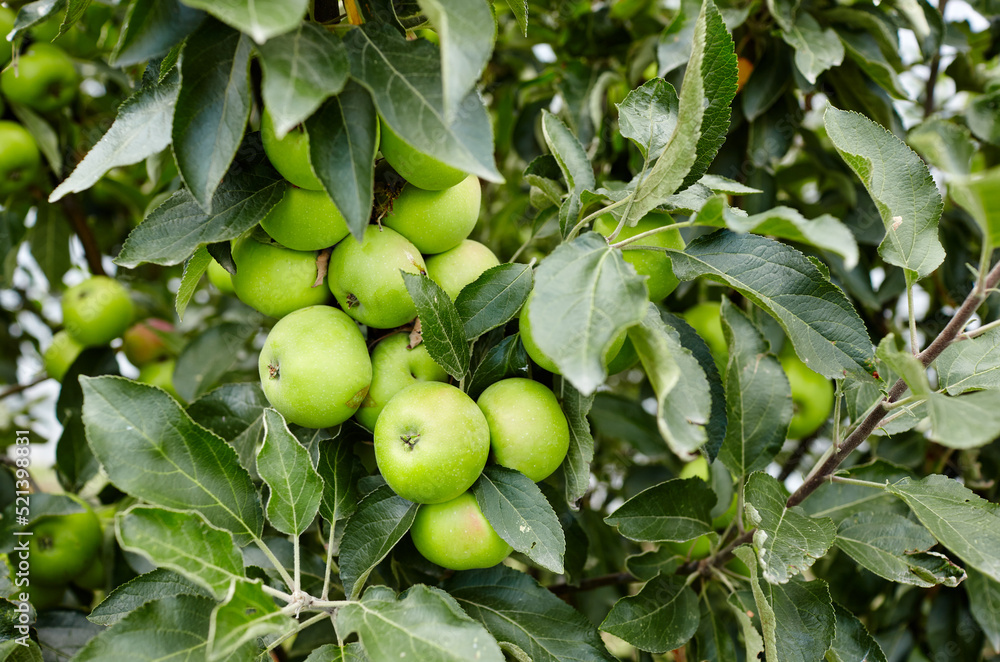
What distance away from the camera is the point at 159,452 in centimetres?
87

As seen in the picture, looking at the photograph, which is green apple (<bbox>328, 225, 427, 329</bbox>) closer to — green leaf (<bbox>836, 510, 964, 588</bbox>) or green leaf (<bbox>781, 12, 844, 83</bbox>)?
green leaf (<bbox>836, 510, 964, 588</bbox>)

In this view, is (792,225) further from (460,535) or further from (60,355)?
(60,355)

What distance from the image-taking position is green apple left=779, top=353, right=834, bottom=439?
168 centimetres

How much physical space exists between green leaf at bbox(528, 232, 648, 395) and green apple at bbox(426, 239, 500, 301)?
283mm

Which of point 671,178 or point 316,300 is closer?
point 671,178

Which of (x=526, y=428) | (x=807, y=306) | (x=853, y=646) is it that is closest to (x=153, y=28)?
(x=526, y=428)

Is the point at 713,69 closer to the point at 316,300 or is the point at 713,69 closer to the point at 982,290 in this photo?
the point at 982,290

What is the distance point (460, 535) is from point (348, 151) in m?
0.56

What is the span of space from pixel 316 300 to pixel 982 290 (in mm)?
949

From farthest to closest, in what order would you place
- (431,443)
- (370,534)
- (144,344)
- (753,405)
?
(144,344), (753,405), (370,534), (431,443)

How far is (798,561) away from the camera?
891 millimetres

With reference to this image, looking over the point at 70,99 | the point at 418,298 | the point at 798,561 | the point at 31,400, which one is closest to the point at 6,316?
the point at 31,400

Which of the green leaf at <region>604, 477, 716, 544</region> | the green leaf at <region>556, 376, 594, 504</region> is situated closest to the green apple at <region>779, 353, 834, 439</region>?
the green leaf at <region>604, 477, 716, 544</region>

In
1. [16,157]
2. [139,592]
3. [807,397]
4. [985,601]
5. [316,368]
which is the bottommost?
[985,601]
